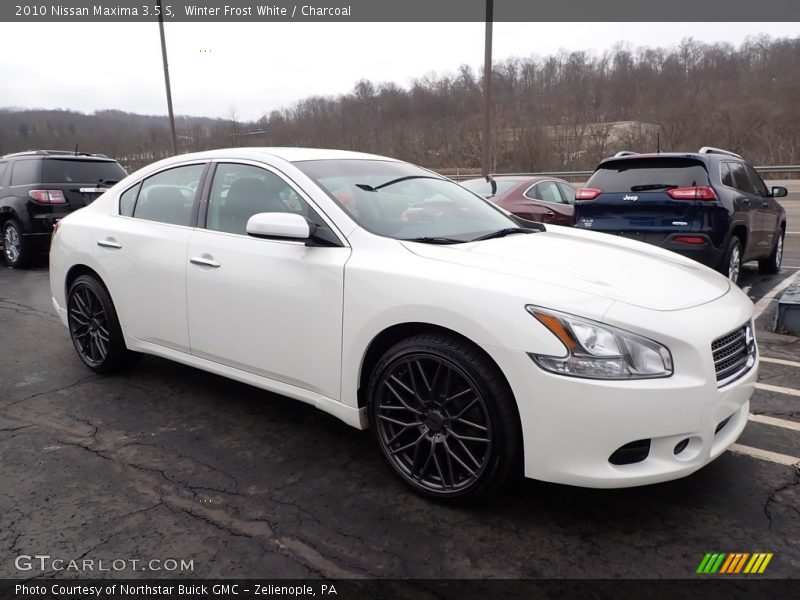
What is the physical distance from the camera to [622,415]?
2.21m

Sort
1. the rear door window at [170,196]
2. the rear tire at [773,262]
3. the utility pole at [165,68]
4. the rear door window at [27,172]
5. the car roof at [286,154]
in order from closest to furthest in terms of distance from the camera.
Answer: the car roof at [286,154], the rear door window at [170,196], the rear tire at [773,262], the rear door window at [27,172], the utility pole at [165,68]

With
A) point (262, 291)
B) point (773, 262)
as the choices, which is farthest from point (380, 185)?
point (773, 262)

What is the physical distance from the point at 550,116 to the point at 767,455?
46075mm

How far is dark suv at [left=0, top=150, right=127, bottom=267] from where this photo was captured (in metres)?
9.51

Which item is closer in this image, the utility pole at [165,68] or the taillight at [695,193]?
the taillight at [695,193]

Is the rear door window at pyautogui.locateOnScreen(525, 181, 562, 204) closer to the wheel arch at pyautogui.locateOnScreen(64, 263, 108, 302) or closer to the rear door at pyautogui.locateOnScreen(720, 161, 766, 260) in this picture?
the rear door at pyautogui.locateOnScreen(720, 161, 766, 260)

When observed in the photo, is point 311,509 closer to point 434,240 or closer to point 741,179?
point 434,240

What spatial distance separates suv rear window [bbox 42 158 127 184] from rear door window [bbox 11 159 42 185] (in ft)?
0.37

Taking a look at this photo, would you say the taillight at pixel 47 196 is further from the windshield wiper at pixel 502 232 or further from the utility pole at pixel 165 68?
the utility pole at pixel 165 68

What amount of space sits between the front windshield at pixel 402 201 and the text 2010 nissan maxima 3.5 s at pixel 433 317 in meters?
0.02

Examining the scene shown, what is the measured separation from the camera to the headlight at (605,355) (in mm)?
2238

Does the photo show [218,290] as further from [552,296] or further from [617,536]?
[617,536]

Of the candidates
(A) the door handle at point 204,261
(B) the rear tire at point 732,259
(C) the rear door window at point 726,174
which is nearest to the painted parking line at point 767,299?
(B) the rear tire at point 732,259

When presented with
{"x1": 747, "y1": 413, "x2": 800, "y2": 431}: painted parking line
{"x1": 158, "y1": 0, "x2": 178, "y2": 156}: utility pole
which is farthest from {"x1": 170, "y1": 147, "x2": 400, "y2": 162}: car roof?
{"x1": 158, "y1": 0, "x2": 178, "y2": 156}: utility pole
